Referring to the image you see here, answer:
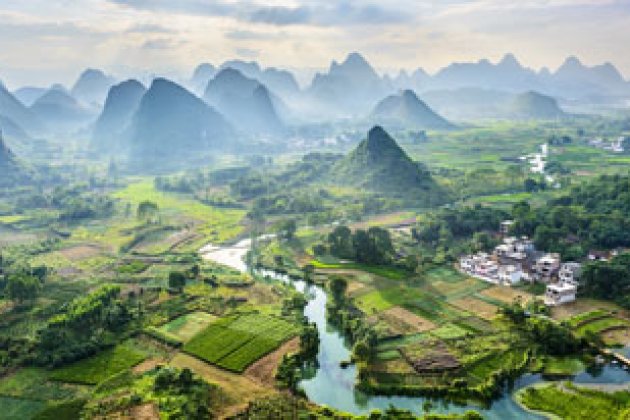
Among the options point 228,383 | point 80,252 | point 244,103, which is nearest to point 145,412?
point 228,383

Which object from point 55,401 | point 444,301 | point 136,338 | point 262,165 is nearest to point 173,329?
point 136,338

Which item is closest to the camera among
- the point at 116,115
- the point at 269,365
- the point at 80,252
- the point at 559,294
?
the point at 269,365

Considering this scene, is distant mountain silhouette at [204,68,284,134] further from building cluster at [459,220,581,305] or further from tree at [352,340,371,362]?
tree at [352,340,371,362]

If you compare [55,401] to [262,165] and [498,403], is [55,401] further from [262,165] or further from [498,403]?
[262,165]

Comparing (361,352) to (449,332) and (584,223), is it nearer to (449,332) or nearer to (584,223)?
(449,332)

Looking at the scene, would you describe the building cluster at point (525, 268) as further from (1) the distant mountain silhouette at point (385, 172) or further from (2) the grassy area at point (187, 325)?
(1) the distant mountain silhouette at point (385, 172)

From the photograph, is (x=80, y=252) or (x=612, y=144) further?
(x=612, y=144)

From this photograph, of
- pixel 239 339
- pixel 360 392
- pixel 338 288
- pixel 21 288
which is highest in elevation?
pixel 338 288

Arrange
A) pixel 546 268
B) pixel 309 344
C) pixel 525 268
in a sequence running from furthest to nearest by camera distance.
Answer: pixel 525 268
pixel 546 268
pixel 309 344

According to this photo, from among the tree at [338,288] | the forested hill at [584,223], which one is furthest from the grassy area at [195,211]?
the forested hill at [584,223]
